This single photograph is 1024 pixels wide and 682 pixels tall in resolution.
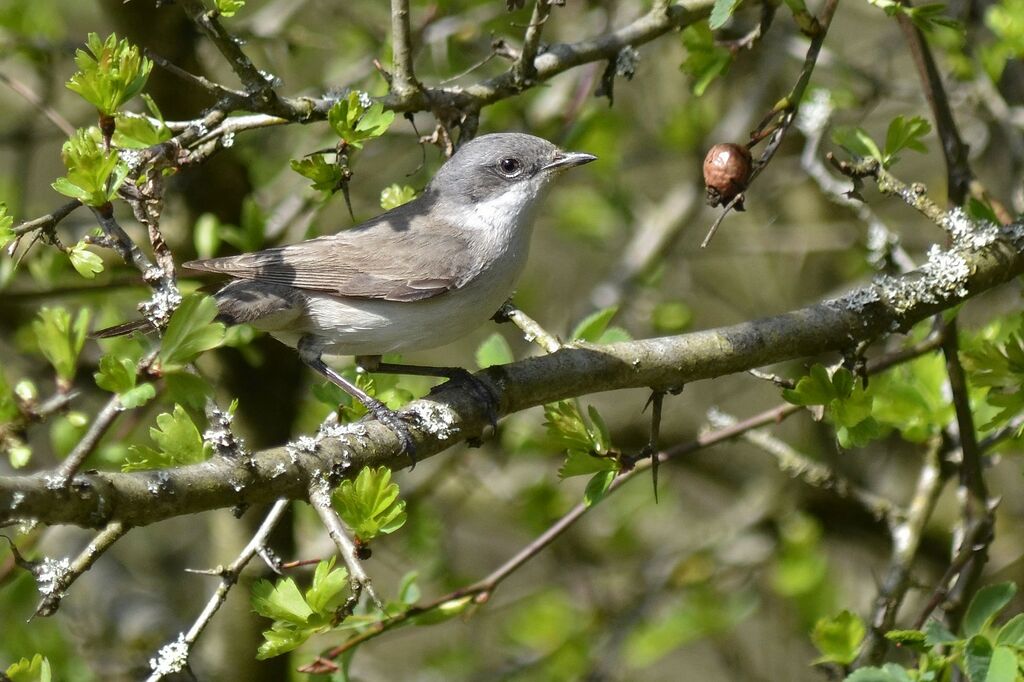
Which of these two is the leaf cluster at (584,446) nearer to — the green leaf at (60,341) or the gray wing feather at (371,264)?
the gray wing feather at (371,264)

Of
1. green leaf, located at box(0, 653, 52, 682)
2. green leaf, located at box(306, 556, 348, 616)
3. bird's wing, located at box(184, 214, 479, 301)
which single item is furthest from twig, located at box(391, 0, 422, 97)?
green leaf, located at box(0, 653, 52, 682)

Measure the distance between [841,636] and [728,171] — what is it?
1.29m

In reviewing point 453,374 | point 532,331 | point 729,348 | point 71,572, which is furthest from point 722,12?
point 71,572

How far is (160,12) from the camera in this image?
4.23m

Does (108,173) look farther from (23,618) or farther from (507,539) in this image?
(507,539)

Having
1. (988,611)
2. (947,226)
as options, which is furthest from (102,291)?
(988,611)

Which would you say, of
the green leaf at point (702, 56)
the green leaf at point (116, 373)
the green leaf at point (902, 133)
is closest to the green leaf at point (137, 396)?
the green leaf at point (116, 373)

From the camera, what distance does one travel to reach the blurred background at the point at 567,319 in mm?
→ 4609

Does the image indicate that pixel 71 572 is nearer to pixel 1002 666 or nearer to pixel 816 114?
pixel 1002 666

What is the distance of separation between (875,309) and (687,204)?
9.42 feet

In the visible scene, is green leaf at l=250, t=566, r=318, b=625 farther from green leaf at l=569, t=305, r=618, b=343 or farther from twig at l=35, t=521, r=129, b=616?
green leaf at l=569, t=305, r=618, b=343

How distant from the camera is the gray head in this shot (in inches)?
160

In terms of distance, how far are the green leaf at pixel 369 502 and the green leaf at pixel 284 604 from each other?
0.22m

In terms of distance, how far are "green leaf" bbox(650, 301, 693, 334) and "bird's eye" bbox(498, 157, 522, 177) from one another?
133 centimetres
